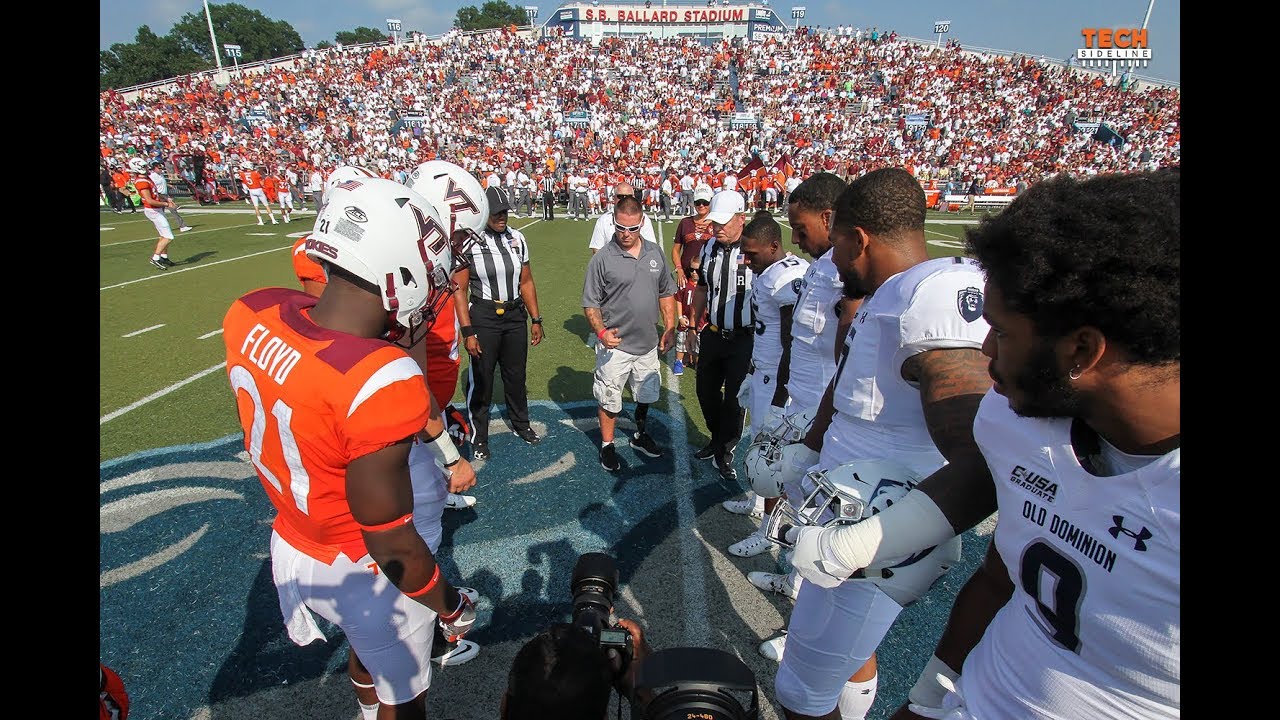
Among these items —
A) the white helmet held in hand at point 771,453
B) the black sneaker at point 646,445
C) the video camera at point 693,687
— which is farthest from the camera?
the black sneaker at point 646,445

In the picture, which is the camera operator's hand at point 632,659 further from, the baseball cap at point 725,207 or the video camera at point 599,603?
A: the baseball cap at point 725,207

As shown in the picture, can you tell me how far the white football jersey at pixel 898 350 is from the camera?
6.19 feet

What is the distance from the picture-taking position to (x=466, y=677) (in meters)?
3.08

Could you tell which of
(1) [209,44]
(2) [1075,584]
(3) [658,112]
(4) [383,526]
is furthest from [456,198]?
(1) [209,44]

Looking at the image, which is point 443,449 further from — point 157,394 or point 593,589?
point 157,394

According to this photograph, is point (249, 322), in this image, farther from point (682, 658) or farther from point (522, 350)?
point (522, 350)

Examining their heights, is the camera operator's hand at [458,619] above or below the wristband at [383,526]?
below

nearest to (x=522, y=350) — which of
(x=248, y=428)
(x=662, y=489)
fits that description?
(x=662, y=489)

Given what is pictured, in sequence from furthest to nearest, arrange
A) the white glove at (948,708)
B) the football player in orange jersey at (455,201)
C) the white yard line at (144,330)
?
the white yard line at (144,330) → the football player in orange jersey at (455,201) → the white glove at (948,708)

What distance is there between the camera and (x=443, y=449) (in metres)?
2.56

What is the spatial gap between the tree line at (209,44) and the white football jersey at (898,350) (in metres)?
59.6

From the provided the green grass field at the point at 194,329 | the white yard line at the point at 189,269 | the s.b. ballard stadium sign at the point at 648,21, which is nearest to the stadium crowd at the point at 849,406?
the green grass field at the point at 194,329

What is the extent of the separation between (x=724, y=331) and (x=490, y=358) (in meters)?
2.22
